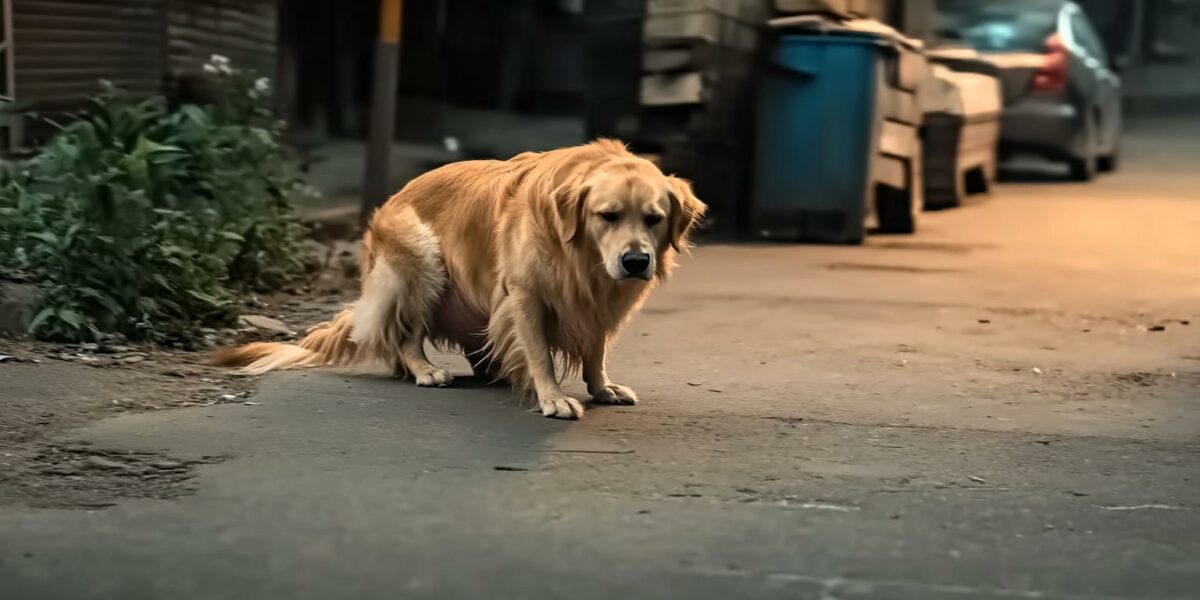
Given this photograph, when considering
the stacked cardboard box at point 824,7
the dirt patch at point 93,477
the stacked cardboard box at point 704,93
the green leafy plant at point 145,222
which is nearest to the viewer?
the dirt patch at point 93,477

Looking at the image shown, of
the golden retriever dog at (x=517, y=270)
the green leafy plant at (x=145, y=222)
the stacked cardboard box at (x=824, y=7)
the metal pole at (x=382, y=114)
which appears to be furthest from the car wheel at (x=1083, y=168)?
the golden retriever dog at (x=517, y=270)

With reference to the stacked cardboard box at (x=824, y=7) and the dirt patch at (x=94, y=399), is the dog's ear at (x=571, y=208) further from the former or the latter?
the stacked cardboard box at (x=824, y=7)

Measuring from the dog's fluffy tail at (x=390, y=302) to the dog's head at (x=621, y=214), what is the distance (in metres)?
0.73

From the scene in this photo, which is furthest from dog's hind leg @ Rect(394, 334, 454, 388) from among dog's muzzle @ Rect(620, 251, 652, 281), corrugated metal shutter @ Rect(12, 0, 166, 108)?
corrugated metal shutter @ Rect(12, 0, 166, 108)

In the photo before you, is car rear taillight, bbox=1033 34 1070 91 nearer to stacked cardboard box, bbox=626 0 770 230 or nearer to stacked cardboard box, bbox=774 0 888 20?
stacked cardboard box, bbox=774 0 888 20

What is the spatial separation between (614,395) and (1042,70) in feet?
31.3

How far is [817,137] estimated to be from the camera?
30.5 feet

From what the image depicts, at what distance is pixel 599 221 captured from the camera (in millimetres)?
4469

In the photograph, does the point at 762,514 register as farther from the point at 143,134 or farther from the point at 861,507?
the point at 143,134

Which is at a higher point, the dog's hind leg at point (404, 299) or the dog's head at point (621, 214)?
the dog's head at point (621, 214)

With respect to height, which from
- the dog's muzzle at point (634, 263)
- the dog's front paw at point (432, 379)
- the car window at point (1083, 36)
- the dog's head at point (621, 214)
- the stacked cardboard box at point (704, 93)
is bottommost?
the dog's front paw at point (432, 379)

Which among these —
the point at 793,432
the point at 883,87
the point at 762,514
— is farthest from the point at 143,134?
the point at 883,87

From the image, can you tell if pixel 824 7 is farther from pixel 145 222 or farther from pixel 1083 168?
pixel 1083 168

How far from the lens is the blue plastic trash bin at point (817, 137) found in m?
9.15
